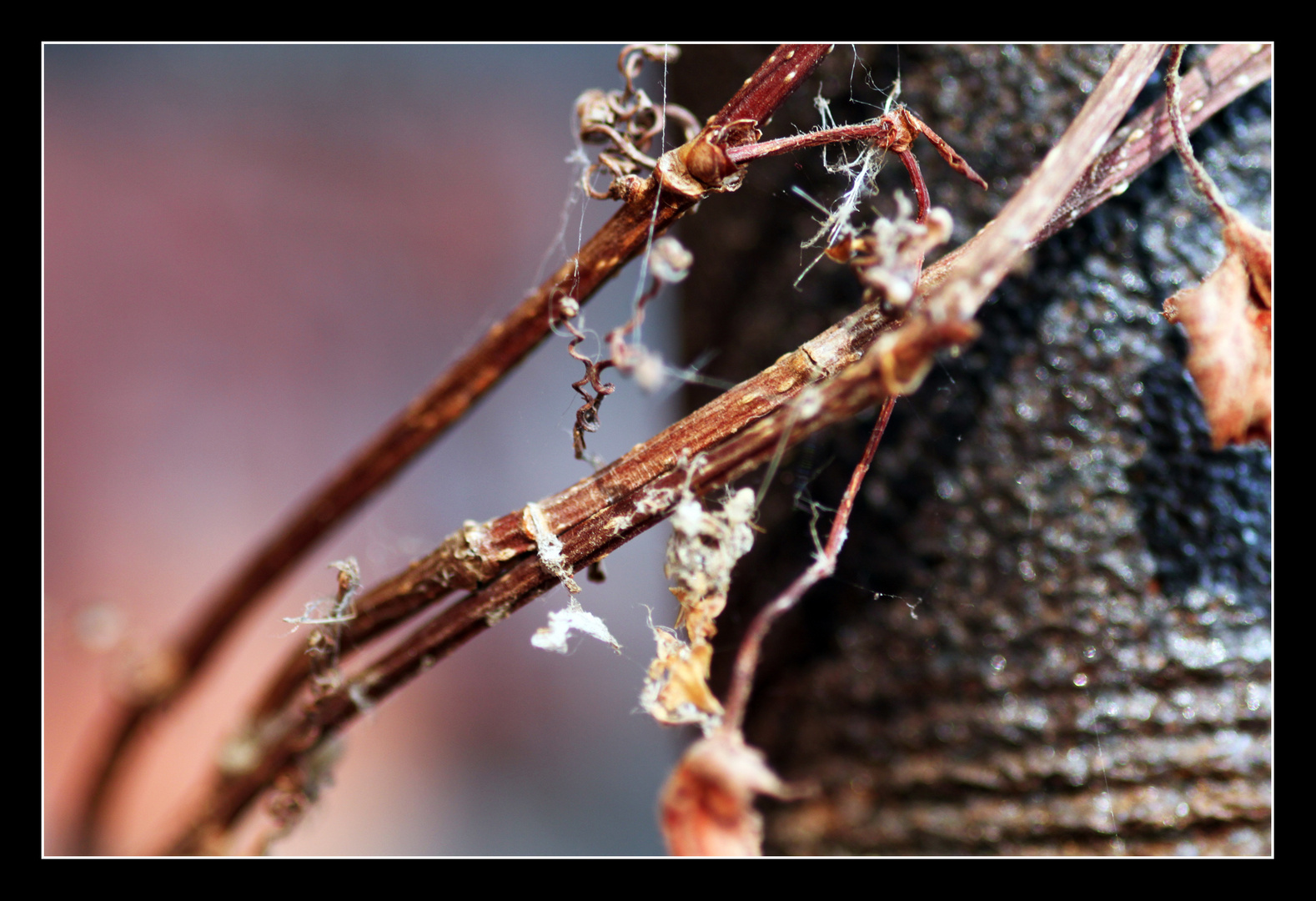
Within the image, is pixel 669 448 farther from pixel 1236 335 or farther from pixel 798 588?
pixel 1236 335

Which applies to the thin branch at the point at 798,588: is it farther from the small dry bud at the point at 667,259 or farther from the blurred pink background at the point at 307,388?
the blurred pink background at the point at 307,388

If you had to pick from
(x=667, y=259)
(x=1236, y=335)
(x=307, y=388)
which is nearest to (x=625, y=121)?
(x=667, y=259)

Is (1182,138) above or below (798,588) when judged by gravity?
above

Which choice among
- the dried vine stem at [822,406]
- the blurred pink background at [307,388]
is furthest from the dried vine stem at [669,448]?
the blurred pink background at [307,388]

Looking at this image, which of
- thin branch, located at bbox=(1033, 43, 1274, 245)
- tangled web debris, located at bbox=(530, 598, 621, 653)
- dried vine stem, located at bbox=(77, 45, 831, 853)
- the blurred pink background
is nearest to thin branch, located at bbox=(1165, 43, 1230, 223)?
thin branch, located at bbox=(1033, 43, 1274, 245)

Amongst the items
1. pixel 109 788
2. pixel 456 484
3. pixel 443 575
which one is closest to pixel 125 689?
pixel 109 788

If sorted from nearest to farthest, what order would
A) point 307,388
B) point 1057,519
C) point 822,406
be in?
1. point 822,406
2. point 1057,519
3. point 307,388

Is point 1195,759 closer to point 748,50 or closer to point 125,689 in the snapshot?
point 748,50
